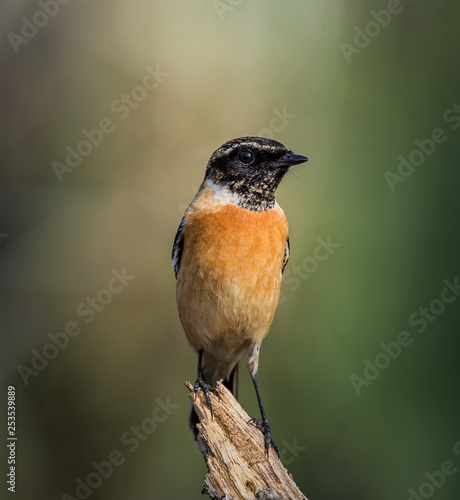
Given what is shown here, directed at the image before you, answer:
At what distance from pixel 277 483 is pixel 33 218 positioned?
533 cm

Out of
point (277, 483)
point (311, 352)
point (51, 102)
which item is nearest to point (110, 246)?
point (51, 102)

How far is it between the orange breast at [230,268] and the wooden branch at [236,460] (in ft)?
2.44

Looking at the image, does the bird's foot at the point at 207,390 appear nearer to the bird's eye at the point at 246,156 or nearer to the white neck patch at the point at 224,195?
the white neck patch at the point at 224,195

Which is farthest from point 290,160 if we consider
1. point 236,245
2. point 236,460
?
point 236,460

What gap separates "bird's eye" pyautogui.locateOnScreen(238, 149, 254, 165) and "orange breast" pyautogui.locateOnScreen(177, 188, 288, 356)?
0.41 metres

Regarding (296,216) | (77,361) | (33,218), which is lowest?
(77,361)

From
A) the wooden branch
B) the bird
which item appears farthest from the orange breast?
the wooden branch

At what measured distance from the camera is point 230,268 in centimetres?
544

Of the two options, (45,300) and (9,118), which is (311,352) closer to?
(45,300)

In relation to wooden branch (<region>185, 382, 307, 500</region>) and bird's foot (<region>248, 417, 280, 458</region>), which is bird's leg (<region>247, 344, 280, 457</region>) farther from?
wooden branch (<region>185, 382, 307, 500</region>)

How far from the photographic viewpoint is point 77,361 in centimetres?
851

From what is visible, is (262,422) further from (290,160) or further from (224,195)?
(290,160)

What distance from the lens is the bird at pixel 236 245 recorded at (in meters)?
5.46

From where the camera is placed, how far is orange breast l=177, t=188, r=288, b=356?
5.46 m
